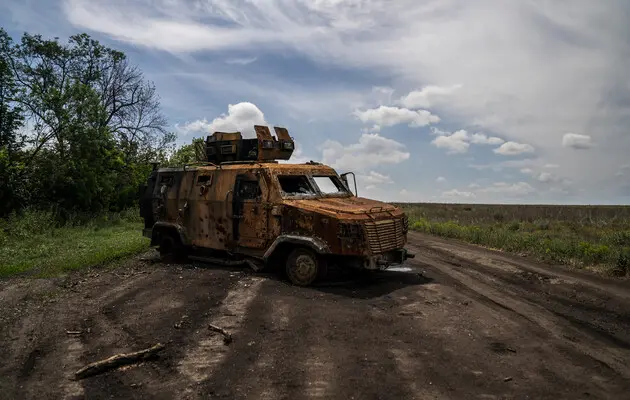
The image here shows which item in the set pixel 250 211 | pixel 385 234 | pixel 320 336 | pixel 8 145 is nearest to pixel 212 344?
pixel 320 336

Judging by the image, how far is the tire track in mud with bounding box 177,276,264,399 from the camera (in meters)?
5.79

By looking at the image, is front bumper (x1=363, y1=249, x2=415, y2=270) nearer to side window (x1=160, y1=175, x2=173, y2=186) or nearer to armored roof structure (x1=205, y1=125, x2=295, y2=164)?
armored roof structure (x1=205, y1=125, x2=295, y2=164)

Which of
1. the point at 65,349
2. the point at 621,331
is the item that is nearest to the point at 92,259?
the point at 65,349

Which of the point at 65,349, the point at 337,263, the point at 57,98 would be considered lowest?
the point at 65,349

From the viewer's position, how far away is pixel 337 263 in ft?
31.1

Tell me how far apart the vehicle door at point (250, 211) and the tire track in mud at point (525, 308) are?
3888 millimetres

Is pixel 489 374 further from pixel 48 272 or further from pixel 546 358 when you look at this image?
pixel 48 272

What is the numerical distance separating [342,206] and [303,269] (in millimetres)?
1324

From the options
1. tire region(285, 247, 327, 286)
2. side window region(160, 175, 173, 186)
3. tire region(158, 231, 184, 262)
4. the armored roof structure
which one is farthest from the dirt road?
the armored roof structure

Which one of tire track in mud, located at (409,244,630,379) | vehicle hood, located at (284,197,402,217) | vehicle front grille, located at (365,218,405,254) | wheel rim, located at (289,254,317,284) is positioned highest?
vehicle hood, located at (284,197,402,217)

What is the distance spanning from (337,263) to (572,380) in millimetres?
→ 4499

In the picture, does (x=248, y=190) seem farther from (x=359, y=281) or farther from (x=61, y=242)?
(x=61, y=242)

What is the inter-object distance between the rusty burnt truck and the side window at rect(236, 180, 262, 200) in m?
0.02

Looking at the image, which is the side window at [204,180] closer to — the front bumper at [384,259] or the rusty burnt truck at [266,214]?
the rusty burnt truck at [266,214]
